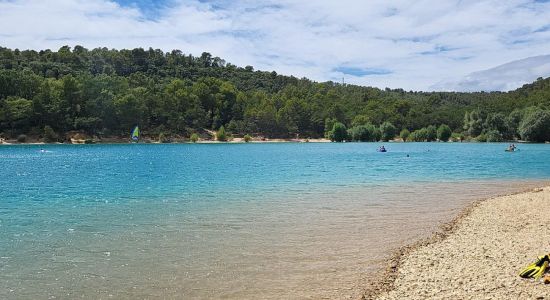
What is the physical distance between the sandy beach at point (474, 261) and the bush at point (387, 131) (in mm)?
161448

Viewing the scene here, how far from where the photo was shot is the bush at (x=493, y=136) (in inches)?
6491

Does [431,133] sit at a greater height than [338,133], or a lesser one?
greater

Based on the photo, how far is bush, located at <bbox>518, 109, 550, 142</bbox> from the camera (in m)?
147

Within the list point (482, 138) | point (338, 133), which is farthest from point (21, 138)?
point (482, 138)

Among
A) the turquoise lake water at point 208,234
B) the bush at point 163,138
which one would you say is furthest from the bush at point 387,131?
the turquoise lake water at point 208,234

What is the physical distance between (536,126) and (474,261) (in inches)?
6194

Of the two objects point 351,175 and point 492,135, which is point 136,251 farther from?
point 492,135

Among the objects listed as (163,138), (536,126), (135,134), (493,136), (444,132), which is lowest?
(163,138)

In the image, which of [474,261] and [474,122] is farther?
[474,122]

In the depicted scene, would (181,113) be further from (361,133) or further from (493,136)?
(493,136)

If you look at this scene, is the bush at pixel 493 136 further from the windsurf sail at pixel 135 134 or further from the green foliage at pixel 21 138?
the green foliage at pixel 21 138

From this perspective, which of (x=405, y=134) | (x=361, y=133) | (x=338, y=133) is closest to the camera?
(x=338, y=133)

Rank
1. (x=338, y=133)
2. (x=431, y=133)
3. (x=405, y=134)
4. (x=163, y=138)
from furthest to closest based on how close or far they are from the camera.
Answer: (x=431, y=133) < (x=405, y=134) < (x=338, y=133) < (x=163, y=138)

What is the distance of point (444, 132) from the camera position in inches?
7185
